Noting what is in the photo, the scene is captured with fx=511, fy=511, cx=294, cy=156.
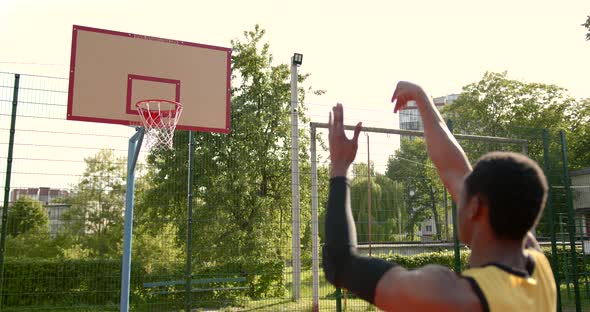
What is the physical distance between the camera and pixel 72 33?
8.06 metres

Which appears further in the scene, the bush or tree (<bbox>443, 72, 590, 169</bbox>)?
tree (<bbox>443, 72, 590, 169</bbox>)

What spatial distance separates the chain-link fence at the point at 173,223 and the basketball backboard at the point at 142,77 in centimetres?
48

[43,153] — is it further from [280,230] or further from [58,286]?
[280,230]

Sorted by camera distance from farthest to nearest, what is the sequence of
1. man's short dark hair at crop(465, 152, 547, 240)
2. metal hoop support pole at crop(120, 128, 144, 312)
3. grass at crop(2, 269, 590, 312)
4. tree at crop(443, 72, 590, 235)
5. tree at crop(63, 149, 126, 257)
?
tree at crop(443, 72, 590, 235), grass at crop(2, 269, 590, 312), tree at crop(63, 149, 126, 257), metal hoop support pole at crop(120, 128, 144, 312), man's short dark hair at crop(465, 152, 547, 240)

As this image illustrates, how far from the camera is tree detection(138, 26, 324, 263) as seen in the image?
10.4 metres

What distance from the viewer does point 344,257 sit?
150cm

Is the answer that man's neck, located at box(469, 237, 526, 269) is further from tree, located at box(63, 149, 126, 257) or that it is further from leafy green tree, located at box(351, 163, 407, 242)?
tree, located at box(63, 149, 126, 257)

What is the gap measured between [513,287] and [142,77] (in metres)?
7.83

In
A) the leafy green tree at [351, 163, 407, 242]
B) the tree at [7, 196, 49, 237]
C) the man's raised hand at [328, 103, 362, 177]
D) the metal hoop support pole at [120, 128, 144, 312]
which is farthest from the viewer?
the leafy green tree at [351, 163, 407, 242]

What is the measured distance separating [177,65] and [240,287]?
14.3 feet

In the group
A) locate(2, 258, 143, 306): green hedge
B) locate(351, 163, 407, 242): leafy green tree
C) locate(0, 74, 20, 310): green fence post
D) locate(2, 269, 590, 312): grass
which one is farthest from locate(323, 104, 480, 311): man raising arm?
locate(2, 258, 143, 306): green hedge

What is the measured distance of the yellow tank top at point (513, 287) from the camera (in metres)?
1.30

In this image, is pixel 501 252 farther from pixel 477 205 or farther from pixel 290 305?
pixel 290 305

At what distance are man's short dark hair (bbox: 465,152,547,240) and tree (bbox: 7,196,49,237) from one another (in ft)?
25.8
